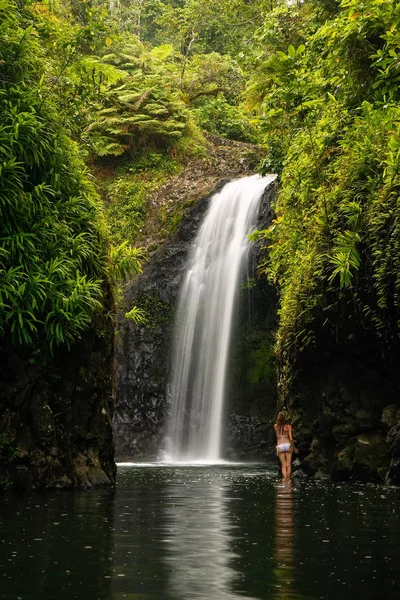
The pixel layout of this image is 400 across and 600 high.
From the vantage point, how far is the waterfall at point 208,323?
80.4 ft

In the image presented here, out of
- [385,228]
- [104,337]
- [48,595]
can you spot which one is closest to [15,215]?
[104,337]

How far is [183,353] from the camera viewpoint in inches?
1009

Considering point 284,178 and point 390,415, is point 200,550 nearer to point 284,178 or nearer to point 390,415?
point 390,415

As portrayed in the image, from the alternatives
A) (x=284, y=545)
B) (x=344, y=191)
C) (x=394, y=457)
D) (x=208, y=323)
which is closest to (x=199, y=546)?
(x=284, y=545)

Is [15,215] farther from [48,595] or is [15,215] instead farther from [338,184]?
[48,595]

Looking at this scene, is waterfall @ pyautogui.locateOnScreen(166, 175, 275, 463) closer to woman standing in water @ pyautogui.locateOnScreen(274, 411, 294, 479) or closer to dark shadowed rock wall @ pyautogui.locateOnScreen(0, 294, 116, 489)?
woman standing in water @ pyautogui.locateOnScreen(274, 411, 294, 479)

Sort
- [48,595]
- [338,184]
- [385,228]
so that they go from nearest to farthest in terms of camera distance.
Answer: [48,595] → [385,228] → [338,184]

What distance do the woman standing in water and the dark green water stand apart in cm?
362

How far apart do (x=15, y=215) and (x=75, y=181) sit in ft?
5.76

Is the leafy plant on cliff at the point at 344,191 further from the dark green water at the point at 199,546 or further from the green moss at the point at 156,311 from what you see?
the green moss at the point at 156,311

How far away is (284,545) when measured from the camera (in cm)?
641

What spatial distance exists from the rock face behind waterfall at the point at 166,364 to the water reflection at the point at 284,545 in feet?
43.9

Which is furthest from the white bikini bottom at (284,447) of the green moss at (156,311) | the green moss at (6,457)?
the green moss at (156,311)

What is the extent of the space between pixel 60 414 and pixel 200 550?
6559mm
